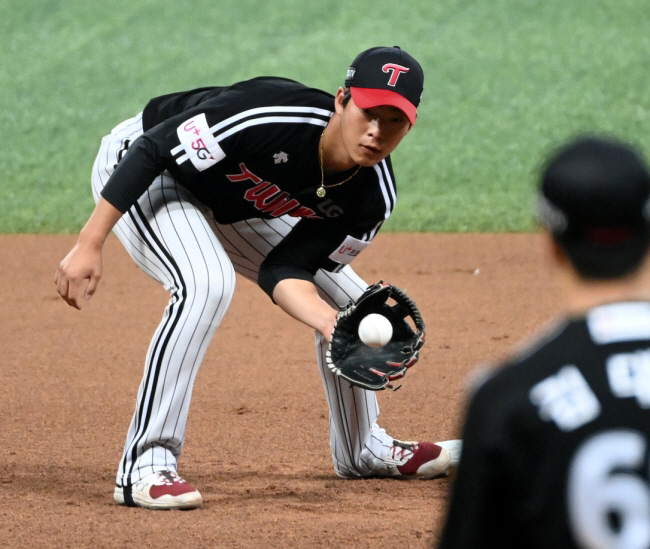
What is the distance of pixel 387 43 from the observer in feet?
42.9

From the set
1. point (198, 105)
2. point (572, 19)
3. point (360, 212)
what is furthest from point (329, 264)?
point (572, 19)

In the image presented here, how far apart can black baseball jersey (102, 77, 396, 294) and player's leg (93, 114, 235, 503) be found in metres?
0.16

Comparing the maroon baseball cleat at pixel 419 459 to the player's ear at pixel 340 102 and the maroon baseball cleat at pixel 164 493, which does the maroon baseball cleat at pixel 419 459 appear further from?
the player's ear at pixel 340 102

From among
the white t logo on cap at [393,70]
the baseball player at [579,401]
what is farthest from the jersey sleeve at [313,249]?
the baseball player at [579,401]

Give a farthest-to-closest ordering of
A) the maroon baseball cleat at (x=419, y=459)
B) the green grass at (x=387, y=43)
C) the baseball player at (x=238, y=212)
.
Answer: the green grass at (x=387, y=43) → the maroon baseball cleat at (x=419, y=459) → the baseball player at (x=238, y=212)

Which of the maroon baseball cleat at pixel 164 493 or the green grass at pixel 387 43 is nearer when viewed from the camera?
the maroon baseball cleat at pixel 164 493

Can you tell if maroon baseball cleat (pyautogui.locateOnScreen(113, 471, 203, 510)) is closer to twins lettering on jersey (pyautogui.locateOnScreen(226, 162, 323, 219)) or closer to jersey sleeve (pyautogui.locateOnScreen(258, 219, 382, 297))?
jersey sleeve (pyautogui.locateOnScreen(258, 219, 382, 297))

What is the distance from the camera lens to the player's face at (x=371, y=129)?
306 cm

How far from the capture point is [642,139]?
11.2 m

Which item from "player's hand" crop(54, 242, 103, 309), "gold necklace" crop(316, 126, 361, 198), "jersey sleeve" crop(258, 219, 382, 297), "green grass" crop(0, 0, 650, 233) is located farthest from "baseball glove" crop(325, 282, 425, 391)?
"green grass" crop(0, 0, 650, 233)

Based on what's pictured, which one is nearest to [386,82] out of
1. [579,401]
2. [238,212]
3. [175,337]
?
[238,212]

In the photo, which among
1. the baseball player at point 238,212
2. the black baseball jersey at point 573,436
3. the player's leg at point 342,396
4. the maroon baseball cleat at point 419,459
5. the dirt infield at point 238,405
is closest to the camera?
the black baseball jersey at point 573,436

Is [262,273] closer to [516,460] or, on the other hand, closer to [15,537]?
[15,537]

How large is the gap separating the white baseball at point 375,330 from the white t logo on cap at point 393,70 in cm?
68
